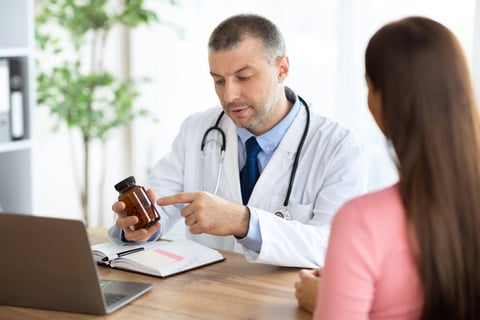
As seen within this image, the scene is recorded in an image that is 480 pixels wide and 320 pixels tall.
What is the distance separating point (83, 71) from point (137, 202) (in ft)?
8.18

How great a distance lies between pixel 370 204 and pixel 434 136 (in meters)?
0.15

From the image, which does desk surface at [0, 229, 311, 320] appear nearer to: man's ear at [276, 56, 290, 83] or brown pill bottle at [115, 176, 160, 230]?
brown pill bottle at [115, 176, 160, 230]

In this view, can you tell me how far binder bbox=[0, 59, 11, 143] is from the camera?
326 centimetres

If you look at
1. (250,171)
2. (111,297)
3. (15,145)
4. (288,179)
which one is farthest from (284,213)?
(15,145)

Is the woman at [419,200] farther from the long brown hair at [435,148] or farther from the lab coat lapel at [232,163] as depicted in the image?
the lab coat lapel at [232,163]

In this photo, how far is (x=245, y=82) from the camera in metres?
2.42

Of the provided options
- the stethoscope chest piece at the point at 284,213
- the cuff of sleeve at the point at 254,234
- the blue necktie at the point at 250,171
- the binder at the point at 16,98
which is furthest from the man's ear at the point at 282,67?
the binder at the point at 16,98

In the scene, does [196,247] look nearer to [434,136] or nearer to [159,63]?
[434,136]

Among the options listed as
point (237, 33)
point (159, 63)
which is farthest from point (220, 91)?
point (159, 63)

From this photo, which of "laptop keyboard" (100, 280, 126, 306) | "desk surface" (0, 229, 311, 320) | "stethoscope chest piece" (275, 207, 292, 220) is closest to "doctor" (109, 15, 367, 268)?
"stethoscope chest piece" (275, 207, 292, 220)

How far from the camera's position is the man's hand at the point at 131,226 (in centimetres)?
204

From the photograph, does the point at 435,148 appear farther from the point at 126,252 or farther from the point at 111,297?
the point at 126,252

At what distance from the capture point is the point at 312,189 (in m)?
2.39

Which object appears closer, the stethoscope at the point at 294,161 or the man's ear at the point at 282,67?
the stethoscope at the point at 294,161
